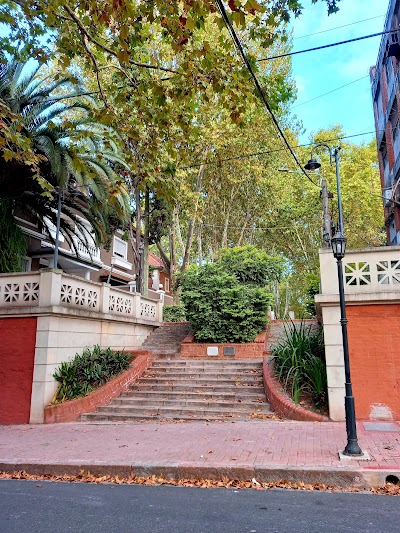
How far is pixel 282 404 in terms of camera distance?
9156mm

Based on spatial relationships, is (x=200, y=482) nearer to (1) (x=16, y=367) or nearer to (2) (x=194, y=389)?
(2) (x=194, y=389)

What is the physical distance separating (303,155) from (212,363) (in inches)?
737

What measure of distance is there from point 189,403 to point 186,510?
570cm

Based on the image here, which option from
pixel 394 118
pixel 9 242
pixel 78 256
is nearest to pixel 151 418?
pixel 9 242

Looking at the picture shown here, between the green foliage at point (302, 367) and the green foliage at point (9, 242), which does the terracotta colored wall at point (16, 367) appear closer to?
the green foliage at point (9, 242)

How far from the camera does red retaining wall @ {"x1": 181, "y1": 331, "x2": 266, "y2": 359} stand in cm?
1280

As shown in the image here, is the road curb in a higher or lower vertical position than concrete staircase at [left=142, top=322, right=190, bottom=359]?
lower

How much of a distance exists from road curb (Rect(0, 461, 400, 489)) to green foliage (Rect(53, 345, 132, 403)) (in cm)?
405

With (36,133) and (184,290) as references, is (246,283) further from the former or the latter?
(36,133)

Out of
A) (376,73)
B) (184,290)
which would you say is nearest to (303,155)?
(376,73)

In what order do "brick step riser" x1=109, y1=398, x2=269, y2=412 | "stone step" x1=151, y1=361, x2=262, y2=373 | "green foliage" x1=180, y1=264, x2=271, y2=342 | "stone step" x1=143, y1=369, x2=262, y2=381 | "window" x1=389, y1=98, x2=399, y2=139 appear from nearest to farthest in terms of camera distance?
"brick step riser" x1=109, y1=398, x2=269, y2=412
"stone step" x1=143, y1=369, x2=262, y2=381
"stone step" x1=151, y1=361, x2=262, y2=373
"green foliage" x1=180, y1=264, x2=271, y2=342
"window" x1=389, y1=98, x2=399, y2=139

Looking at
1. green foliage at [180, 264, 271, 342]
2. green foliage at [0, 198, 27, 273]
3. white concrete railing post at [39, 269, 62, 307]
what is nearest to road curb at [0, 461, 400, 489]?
white concrete railing post at [39, 269, 62, 307]

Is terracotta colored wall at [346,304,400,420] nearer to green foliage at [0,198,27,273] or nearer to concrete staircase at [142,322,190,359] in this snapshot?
concrete staircase at [142,322,190,359]

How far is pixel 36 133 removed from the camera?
12617mm
